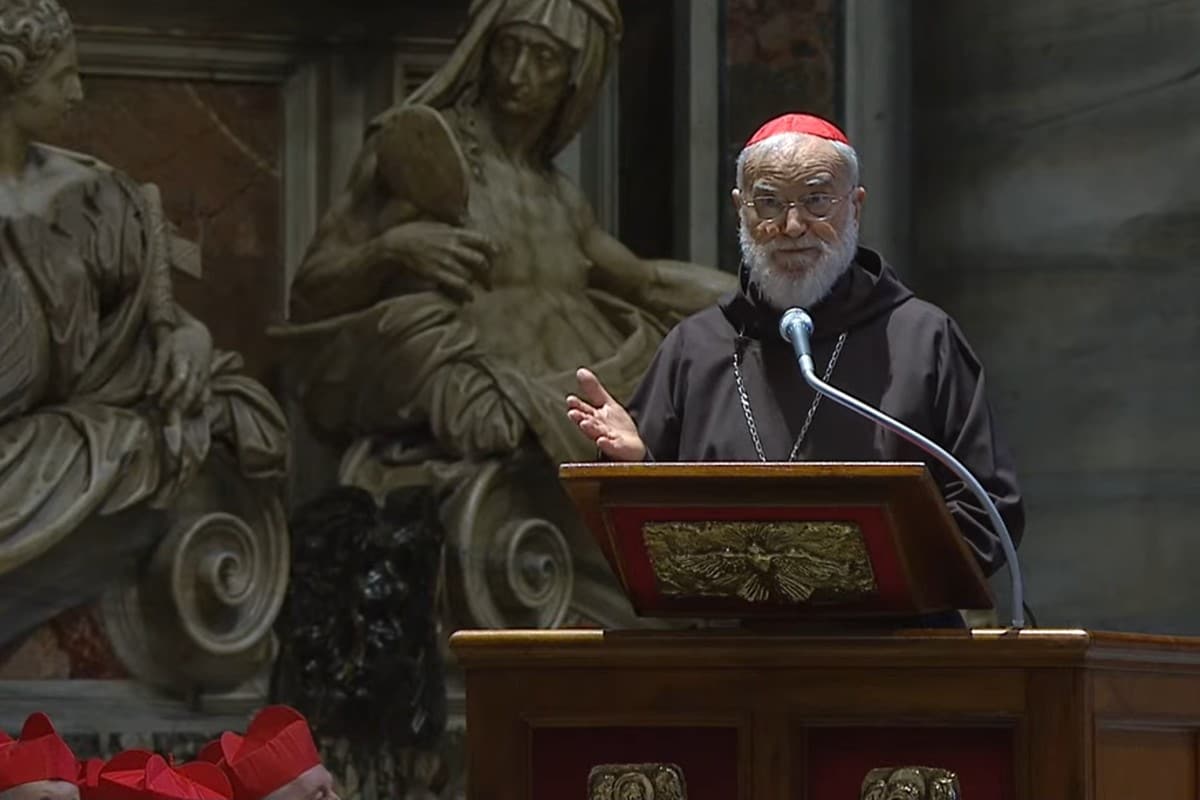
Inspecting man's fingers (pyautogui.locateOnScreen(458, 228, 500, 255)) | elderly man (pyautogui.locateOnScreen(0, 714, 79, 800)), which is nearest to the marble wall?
man's fingers (pyautogui.locateOnScreen(458, 228, 500, 255))

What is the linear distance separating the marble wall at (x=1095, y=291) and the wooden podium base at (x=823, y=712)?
405 centimetres

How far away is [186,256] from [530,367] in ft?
2.77

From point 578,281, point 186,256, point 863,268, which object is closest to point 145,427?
point 186,256

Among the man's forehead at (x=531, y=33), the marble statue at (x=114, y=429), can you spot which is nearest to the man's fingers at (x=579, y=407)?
the marble statue at (x=114, y=429)

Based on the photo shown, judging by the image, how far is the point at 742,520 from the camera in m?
4.60

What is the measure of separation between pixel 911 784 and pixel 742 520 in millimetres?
401

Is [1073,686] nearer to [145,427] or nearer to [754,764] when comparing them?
[754,764]

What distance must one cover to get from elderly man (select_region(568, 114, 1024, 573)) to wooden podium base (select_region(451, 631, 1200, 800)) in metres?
0.42

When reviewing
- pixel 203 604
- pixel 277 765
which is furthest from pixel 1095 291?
pixel 277 765

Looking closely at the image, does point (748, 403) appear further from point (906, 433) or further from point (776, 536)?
point (776, 536)

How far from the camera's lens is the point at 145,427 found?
7879mm

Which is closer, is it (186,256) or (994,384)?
(186,256)

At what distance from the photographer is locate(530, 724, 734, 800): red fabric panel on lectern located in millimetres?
4684

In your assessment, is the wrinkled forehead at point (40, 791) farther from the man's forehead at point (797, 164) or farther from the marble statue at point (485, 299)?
the marble statue at point (485, 299)
